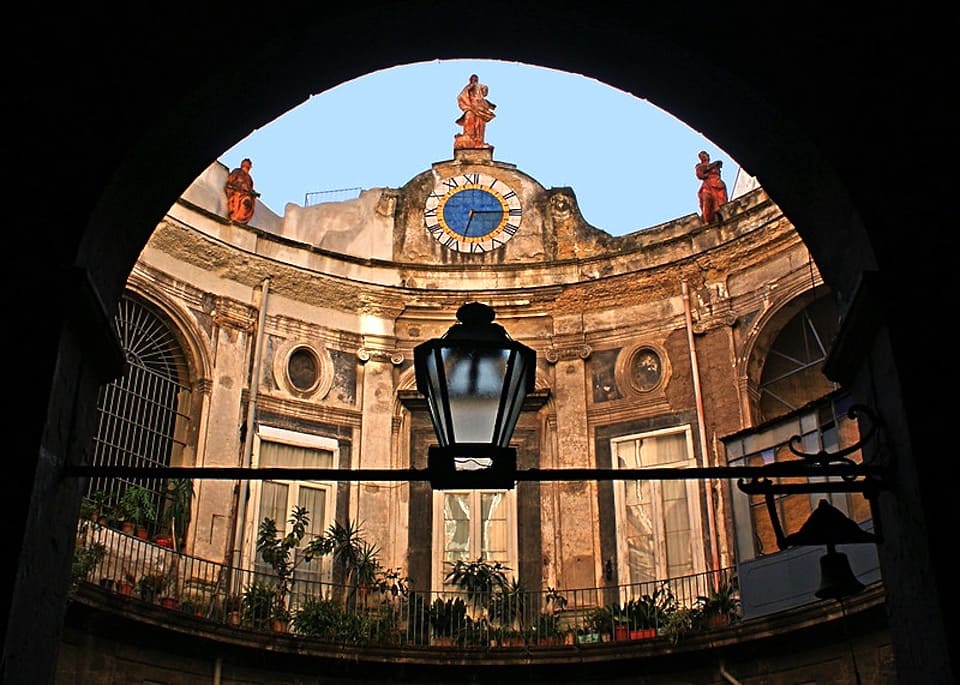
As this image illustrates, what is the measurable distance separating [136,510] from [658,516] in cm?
822

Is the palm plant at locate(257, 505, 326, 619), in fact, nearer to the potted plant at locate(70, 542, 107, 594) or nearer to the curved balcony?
the curved balcony

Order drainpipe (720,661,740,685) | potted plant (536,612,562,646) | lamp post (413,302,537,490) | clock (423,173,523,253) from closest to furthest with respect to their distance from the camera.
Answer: lamp post (413,302,537,490), drainpipe (720,661,740,685), potted plant (536,612,562,646), clock (423,173,523,253)

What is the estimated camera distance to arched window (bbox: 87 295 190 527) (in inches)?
636

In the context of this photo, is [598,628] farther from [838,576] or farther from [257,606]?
[838,576]

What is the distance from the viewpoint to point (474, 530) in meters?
18.8

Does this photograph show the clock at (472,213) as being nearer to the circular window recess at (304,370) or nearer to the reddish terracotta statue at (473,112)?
the reddish terracotta statue at (473,112)

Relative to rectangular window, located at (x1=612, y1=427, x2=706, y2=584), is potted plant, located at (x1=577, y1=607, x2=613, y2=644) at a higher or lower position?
lower

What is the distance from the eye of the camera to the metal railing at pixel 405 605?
613 inches

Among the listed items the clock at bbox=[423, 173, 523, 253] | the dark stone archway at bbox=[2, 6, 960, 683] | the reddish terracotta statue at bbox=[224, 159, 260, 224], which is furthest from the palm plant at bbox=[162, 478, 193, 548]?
the dark stone archway at bbox=[2, 6, 960, 683]

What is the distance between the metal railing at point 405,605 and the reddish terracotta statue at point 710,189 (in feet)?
20.6

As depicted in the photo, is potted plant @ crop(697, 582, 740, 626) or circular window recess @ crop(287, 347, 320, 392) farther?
circular window recess @ crop(287, 347, 320, 392)

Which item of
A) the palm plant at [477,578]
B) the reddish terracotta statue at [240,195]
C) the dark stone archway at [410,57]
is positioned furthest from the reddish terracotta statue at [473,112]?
the dark stone archway at [410,57]

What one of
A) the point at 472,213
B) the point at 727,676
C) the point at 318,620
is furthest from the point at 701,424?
the point at 318,620

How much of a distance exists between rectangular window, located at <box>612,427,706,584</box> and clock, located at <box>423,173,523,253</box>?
5.06m
